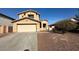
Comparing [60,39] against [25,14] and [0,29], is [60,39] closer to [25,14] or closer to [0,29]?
[25,14]

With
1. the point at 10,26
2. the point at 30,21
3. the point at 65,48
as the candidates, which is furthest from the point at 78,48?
the point at 10,26

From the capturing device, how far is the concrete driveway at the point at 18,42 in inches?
171

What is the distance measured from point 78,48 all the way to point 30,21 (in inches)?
57.0

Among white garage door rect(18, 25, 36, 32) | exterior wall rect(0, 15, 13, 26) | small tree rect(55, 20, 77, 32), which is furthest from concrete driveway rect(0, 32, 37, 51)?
small tree rect(55, 20, 77, 32)

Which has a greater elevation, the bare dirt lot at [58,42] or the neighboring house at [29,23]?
the neighboring house at [29,23]

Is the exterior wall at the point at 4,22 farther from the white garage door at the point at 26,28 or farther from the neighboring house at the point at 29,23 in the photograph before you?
the white garage door at the point at 26,28

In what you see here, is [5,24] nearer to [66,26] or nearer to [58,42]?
[58,42]

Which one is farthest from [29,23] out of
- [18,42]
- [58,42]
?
[58,42]

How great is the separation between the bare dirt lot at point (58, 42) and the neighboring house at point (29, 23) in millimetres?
230

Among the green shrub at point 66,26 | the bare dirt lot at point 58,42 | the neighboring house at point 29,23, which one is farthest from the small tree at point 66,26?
the neighboring house at point 29,23
